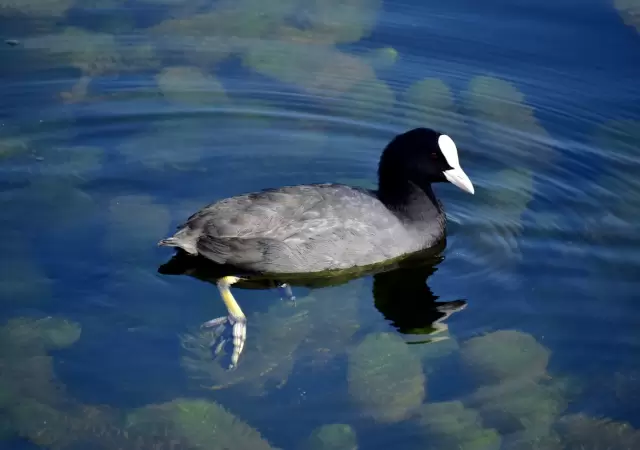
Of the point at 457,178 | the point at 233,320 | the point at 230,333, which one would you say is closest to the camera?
the point at 230,333

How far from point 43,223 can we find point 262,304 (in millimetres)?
1772

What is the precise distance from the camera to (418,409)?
579cm

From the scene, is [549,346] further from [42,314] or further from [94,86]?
[94,86]

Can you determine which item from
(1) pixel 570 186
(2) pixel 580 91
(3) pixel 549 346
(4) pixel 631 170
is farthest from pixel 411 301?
(2) pixel 580 91

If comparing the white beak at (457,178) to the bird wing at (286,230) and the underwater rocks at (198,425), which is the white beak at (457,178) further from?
the underwater rocks at (198,425)

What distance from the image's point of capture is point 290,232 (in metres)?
6.91

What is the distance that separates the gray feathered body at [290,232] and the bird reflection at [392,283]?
90 millimetres

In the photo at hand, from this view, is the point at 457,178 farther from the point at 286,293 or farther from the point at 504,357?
the point at 504,357

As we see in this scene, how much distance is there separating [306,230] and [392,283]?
0.74 meters

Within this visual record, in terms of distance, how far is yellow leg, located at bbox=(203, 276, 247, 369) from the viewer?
6.22 meters

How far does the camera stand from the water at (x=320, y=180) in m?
5.76

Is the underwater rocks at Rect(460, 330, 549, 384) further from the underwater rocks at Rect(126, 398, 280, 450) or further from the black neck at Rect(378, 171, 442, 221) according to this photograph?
the underwater rocks at Rect(126, 398, 280, 450)

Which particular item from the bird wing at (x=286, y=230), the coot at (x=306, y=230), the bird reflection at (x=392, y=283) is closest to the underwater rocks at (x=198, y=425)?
the coot at (x=306, y=230)

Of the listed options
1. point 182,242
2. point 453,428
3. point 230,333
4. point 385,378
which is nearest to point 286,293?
point 230,333
